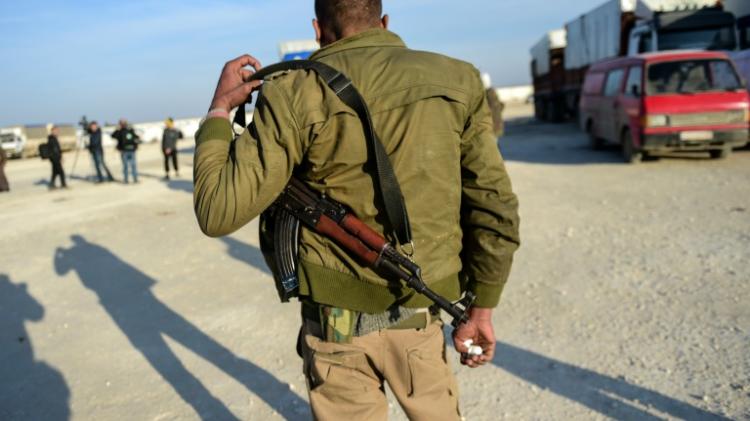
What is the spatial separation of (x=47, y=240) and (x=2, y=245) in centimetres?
61

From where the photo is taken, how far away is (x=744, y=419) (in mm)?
2830

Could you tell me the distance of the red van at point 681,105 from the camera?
1005cm

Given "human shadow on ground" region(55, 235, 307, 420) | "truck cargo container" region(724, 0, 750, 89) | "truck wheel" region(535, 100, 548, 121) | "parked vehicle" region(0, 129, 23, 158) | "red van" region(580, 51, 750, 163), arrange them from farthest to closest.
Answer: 1. "parked vehicle" region(0, 129, 23, 158)
2. "truck wheel" region(535, 100, 548, 121)
3. "truck cargo container" region(724, 0, 750, 89)
4. "red van" region(580, 51, 750, 163)
5. "human shadow on ground" region(55, 235, 307, 420)

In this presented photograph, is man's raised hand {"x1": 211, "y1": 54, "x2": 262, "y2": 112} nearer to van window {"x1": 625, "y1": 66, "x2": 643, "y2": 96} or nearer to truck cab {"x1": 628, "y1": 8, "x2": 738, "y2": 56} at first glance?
van window {"x1": 625, "y1": 66, "x2": 643, "y2": 96}

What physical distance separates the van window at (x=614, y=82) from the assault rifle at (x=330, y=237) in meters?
11.0

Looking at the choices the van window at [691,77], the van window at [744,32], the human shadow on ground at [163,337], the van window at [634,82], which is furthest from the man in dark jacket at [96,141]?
the van window at [744,32]

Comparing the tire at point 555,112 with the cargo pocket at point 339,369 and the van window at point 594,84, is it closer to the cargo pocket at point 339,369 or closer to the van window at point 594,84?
the van window at point 594,84

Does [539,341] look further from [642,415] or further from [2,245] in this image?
[2,245]

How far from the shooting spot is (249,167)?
1.52m

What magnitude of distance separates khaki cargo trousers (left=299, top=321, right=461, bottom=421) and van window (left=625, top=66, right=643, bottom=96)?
10038 mm

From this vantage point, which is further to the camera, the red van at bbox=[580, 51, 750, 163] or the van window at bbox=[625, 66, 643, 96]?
the van window at bbox=[625, 66, 643, 96]

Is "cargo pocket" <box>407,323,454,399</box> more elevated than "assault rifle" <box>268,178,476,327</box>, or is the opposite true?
"assault rifle" <box>268,178,476,327</box>

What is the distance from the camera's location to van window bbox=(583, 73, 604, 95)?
496 inches

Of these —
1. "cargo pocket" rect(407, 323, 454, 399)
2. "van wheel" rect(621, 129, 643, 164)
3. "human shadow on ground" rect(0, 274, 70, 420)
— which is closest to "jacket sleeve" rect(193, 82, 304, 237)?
"cargo pocket" rect(407, 323, 454, 399)
